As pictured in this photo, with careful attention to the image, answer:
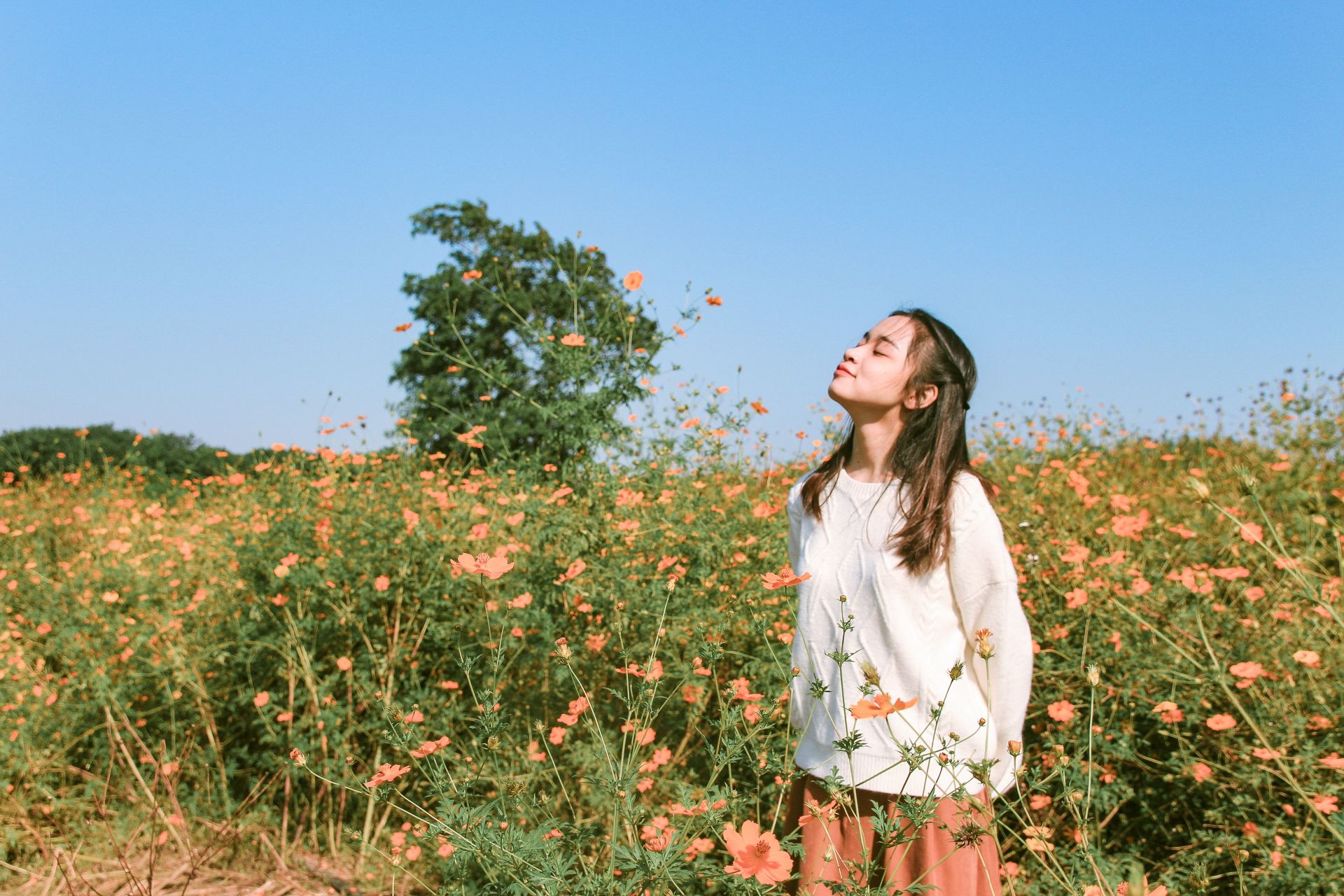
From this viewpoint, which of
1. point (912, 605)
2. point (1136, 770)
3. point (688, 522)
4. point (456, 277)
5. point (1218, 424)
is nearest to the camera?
point (912, 605)

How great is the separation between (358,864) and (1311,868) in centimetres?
239

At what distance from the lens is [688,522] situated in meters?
2.79

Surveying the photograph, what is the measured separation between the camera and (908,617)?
164cm

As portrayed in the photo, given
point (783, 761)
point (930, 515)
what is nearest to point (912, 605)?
point (930, 515)

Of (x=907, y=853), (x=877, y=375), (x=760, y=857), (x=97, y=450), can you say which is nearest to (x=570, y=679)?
(x=907, y=853)

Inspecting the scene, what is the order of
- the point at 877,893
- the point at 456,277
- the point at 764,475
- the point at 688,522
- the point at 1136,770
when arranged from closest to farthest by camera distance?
1. the point at 877,893
2. the point at 1136,770
3. the point at 688,522
4. the point at 764,475
5. the point at 456,277

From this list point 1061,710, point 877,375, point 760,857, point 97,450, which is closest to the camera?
point 760,857

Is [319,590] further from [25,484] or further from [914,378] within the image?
[25,484]

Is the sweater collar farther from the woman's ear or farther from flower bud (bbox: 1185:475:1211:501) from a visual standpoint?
flower bud (bbox: 1185:475:1211:501)

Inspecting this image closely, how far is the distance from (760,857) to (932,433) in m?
0.94

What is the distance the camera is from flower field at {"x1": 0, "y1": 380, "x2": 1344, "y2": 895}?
225 cm

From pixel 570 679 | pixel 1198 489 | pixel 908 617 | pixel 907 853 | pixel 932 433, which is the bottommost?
pixel 907 853

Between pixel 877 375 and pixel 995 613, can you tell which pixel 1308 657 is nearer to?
pixel 995 613

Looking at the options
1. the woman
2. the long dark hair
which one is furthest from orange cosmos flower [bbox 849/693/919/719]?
the long dark hair
